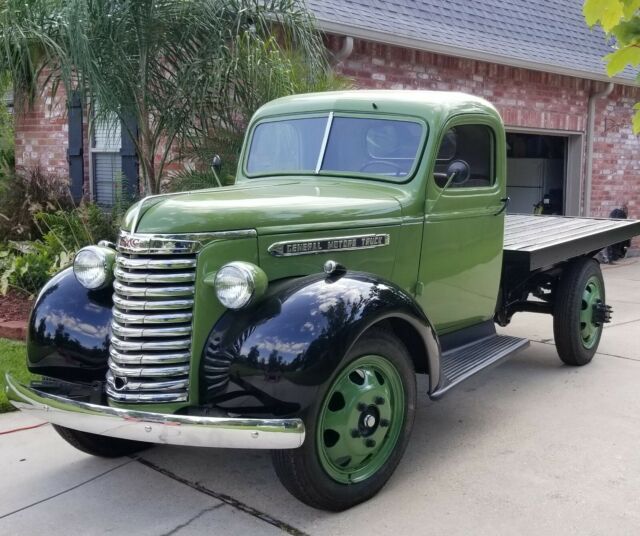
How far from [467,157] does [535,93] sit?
752 centimetres

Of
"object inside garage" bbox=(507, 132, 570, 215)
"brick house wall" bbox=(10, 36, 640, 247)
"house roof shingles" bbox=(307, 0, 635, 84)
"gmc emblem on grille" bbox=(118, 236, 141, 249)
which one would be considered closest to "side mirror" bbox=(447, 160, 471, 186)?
"gmc emblem on grille" bbox=(118, 236, 141, 249)

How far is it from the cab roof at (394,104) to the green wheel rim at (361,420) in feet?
5.79

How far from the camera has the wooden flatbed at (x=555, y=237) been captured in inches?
205

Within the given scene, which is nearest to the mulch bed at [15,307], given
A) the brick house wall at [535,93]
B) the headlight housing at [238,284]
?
the headlight housing at [238,284]

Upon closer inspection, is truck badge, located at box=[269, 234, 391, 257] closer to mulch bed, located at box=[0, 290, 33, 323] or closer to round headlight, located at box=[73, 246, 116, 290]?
round headlight, located at box=[73, 246, 116, 290]

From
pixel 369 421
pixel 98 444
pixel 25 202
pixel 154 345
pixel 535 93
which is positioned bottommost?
pixel 98 444

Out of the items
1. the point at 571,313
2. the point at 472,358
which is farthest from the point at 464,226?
the point at 571,313

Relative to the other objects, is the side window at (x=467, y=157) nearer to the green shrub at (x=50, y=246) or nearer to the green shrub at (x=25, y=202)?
the green shrub at (x=50, y=246)

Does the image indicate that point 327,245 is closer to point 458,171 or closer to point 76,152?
point 458,171

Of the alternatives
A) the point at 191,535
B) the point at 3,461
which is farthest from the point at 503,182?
the point at 3,461

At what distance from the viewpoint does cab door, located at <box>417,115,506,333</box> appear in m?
4.56

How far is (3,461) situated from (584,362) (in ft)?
13.9

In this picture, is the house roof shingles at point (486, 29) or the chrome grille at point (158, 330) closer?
the chrome grille at point (158, 330)

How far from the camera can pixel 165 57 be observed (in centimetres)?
676
